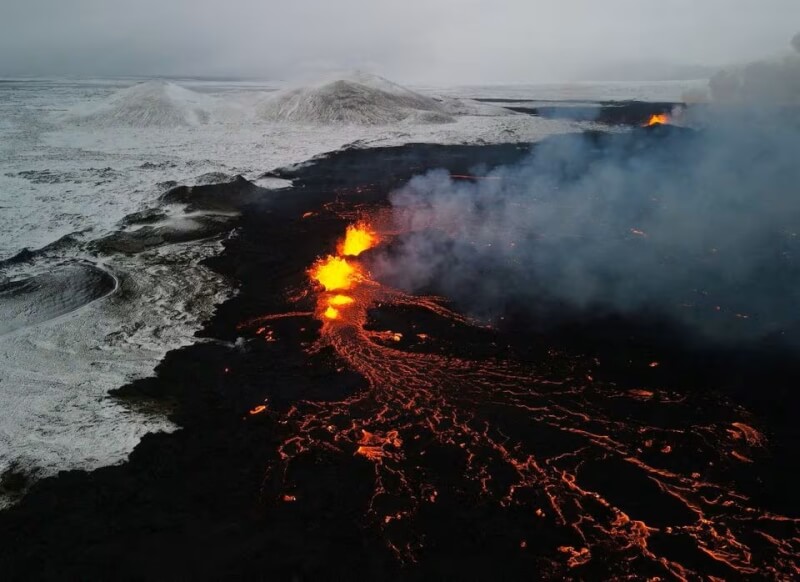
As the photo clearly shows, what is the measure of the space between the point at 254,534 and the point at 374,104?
1783 inches

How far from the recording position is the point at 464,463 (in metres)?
6.91

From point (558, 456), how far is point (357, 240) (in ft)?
34.3

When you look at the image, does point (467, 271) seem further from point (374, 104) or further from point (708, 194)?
point (374, 104)

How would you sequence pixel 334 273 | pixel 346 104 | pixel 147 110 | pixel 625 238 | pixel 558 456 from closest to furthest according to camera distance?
pixel 558 456 < pixel 334 273 < pixel 625 238 < pixel 147 110 < pixel 346 104

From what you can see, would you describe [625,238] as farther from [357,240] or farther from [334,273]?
[334,273]

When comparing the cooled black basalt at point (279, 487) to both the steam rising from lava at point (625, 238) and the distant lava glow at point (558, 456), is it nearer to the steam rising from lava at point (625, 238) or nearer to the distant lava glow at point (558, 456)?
the distant lava glow at point (558, 456)

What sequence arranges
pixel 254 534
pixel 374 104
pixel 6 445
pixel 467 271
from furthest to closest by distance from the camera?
A: 1. pixel 374 104
2. pixel 467 271
3. pixel 6 445
4. pixel 254 534

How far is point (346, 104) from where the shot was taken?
44.4 meters

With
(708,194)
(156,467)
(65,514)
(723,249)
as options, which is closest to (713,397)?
(723,249)

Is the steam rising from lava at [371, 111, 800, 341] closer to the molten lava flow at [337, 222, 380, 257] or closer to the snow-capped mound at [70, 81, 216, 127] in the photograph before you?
the molten lava flow at [337, 222, 380, 257]

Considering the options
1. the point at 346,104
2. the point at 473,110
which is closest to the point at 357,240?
the point at 346,104

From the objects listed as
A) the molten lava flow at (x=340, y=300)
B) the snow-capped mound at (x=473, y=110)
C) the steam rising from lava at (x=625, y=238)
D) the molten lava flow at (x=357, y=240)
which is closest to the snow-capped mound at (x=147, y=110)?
the snow-capped mound at (x=473, y=110)

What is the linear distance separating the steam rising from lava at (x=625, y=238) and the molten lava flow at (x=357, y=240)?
112 cm

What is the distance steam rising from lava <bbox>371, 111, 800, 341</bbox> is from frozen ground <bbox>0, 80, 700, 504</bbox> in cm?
643
